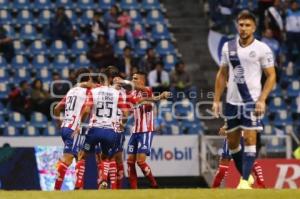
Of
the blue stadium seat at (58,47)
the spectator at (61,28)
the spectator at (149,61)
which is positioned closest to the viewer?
the spectator at (149,61)

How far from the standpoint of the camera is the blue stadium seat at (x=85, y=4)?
27828mm

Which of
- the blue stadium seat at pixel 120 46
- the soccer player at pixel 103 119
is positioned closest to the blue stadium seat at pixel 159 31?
the blue stadium seat at pixel 120 46

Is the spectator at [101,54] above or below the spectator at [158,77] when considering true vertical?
above

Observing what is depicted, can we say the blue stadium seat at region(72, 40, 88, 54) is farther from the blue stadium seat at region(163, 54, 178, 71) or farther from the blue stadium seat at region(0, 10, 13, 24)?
the blue stadium seat at region(163, 54, 178, 71)

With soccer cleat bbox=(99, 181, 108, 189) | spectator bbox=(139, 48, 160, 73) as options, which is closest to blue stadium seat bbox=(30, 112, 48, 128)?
spectator bbox=(139, 48, 160, 73)

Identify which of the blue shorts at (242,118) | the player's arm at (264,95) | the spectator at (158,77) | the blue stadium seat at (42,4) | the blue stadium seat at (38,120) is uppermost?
the blue stadium seat at (42,4)

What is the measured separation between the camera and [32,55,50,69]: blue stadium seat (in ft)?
85.9

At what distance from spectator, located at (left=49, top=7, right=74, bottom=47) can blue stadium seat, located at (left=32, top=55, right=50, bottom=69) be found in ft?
2.47

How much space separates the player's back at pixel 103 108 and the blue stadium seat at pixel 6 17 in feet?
32.5

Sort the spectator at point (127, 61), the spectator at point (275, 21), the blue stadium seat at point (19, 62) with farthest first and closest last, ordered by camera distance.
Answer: the spectator at point (275, 21) → the blue stadium seat at point (19, 62) → the spectator at point (127, 61)

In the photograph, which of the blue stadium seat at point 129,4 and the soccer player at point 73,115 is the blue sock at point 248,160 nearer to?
the soccer player at point 73,115

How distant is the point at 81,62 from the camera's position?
26203mm

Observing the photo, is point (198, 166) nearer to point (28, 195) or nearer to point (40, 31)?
point (40, 31)

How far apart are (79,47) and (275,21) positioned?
5393 mm
